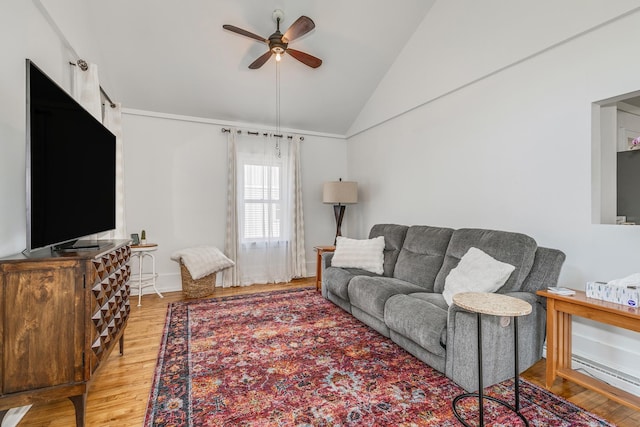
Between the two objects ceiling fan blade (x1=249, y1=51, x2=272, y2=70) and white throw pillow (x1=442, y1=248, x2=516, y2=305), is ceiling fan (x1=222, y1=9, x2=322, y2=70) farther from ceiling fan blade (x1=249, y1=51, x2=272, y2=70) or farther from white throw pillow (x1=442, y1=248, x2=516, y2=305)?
white throw pillow (x1=442, y1=248, x2=516, y2=305)

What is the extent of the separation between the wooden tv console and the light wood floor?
8.8 inches

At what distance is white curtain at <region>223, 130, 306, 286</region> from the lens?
15.1 feet

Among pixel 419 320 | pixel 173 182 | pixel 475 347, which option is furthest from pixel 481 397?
pixel 173 182

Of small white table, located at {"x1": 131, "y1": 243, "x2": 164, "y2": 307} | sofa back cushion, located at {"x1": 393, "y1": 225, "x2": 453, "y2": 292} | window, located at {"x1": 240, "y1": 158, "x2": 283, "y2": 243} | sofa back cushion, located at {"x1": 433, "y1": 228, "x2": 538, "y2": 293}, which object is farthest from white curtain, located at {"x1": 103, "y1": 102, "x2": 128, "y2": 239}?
sofa back cushion, located at {"x1": 433, "y1": 228, "x2": 538, "y2": 293}

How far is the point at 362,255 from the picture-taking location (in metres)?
3.55

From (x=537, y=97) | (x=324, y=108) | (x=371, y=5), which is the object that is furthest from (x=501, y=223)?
(x=324, y=108)

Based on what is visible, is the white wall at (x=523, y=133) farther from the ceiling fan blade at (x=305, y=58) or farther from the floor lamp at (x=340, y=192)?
the ceiling fan blade at (x=305, y=58)

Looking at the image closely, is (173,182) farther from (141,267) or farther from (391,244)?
(391,244)

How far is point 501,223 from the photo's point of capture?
289 centimetres

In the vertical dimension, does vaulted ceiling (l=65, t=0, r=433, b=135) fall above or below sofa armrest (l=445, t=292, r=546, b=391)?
above

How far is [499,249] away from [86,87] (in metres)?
3.72

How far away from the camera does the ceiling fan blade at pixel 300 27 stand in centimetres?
253

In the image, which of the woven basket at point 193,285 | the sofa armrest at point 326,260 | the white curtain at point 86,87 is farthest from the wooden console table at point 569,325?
the white curtain at point 86,87

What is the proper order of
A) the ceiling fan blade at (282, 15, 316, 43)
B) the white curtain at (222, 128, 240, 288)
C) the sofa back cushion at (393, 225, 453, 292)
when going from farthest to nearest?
the white curtain at (222, 128, 240, 288) < the sofa back cushion at (393, 225, 453, 292) < the ceiling fan blade at (282, 15, 316, 43)
